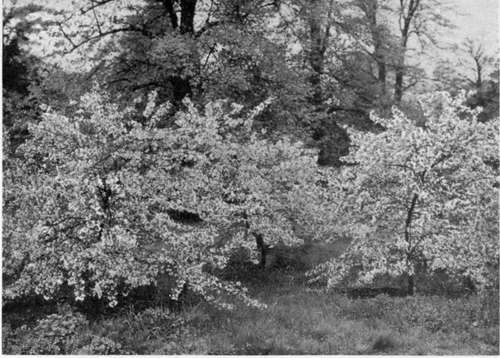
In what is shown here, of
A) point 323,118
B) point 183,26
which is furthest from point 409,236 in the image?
point 323,118

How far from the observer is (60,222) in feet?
37.7

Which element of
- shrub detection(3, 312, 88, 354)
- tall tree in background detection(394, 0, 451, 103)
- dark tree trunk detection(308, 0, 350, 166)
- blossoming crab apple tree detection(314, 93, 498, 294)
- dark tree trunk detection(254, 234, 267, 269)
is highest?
tall tree in background detection(394, 0, 451, 103)

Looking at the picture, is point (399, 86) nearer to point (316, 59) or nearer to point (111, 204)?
point (316, 59)

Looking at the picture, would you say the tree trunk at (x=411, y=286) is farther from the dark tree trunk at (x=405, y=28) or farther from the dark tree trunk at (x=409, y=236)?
the dark tree trunk at (x=405, y=28)

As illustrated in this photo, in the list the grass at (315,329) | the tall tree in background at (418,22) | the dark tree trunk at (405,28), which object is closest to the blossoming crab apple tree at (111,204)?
the grass at (315,329)

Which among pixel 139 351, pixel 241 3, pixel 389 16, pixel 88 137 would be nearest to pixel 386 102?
pixel 389 16

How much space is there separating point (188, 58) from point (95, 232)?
7.68m

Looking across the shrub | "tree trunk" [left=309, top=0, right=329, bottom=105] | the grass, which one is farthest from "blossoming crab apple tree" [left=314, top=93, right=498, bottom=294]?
"tree trunk" [left=309, top=0, right=329, bottom=105]

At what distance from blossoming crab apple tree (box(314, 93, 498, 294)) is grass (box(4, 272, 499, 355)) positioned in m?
0.87

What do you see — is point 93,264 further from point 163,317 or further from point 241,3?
point 241,3

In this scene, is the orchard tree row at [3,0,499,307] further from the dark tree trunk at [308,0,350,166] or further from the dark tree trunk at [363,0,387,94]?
the dark tree trunk at [363,0,387,94]

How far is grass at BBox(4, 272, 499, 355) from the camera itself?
1029cm

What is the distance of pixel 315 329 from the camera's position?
11070 millimetres

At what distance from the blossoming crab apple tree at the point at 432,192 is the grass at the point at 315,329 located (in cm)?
87
